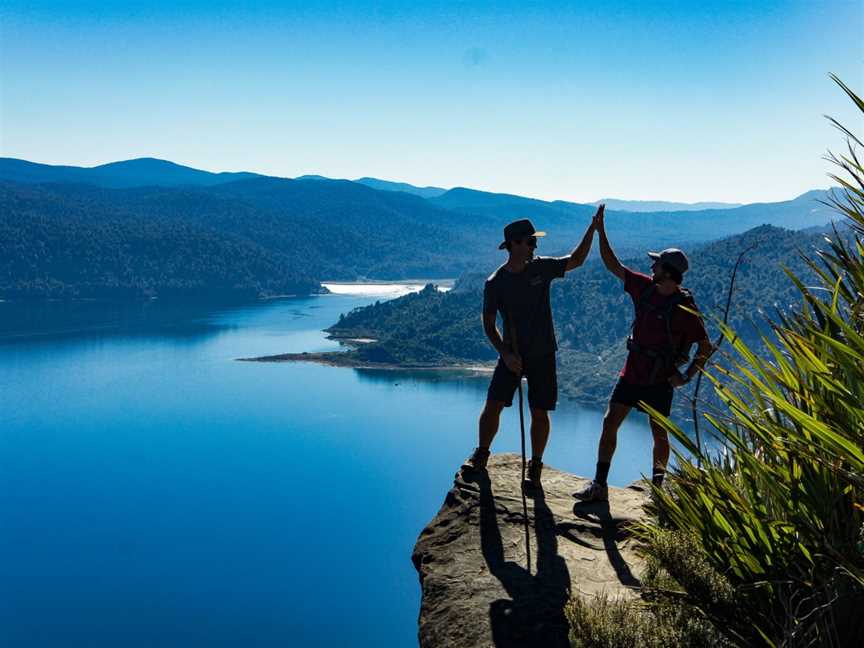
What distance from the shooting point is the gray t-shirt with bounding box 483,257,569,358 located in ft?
15.3

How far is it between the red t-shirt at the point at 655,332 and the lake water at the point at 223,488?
33.5m

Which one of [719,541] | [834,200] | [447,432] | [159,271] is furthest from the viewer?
[159,271]

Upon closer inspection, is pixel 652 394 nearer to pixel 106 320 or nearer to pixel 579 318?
pixel 579 318

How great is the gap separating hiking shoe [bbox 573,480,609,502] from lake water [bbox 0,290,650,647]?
3301 centimetres

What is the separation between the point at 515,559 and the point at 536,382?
45.2 inches

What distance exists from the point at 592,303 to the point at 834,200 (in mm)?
142790

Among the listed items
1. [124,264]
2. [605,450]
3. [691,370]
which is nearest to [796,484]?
[691,370]

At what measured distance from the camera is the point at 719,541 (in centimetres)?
217

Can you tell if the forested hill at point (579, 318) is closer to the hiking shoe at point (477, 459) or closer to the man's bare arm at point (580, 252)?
the hiking shoe at point (477, 459)

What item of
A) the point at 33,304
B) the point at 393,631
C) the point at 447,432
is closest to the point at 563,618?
the point at 393,631

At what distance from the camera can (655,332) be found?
4410 millimetres

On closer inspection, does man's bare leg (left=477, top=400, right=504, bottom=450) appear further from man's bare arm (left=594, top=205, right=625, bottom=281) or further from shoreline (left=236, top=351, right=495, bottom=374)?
shoreline (left=236, top=351, right=495, bottom=374)

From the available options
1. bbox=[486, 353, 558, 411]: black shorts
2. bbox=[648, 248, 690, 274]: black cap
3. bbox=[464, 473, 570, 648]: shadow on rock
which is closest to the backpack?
bbox=[648, 248, 690, 274]: black cap

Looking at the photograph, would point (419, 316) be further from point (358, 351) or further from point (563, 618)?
point (563, 618)
